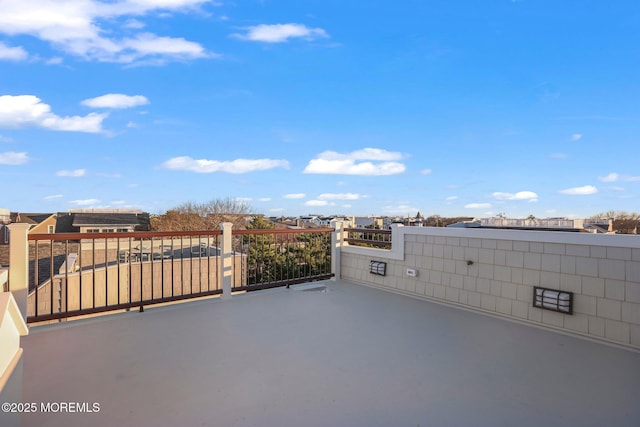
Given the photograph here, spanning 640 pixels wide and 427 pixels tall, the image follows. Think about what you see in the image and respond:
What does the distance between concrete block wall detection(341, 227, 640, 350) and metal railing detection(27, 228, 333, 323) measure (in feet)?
4.97

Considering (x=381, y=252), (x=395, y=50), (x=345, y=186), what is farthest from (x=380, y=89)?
(x=345, y=186)

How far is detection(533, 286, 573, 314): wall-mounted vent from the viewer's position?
10.8 feet

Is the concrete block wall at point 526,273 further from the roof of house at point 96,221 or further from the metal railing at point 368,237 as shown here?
the roof of house at point 96,221

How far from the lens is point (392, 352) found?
266cm

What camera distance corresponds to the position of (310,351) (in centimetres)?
266

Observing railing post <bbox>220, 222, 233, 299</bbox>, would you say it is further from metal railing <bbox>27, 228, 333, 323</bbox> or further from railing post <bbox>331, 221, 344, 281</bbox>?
railing post <bbox>331, 221, 344, 281</bbox>

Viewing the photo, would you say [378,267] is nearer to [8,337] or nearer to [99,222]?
[8,337]

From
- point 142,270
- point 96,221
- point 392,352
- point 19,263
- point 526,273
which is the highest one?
point 19,263

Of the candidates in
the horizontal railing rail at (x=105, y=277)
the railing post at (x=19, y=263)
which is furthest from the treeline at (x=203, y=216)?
the railing post at (x=19, y=263)

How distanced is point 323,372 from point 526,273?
8.66 feet

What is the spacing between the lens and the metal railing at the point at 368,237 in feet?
17.1

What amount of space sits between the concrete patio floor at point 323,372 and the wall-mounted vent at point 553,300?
0.86ft

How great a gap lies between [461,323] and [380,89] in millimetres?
7067

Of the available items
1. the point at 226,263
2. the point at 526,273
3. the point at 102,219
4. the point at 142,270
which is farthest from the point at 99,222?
the point at 526,273
